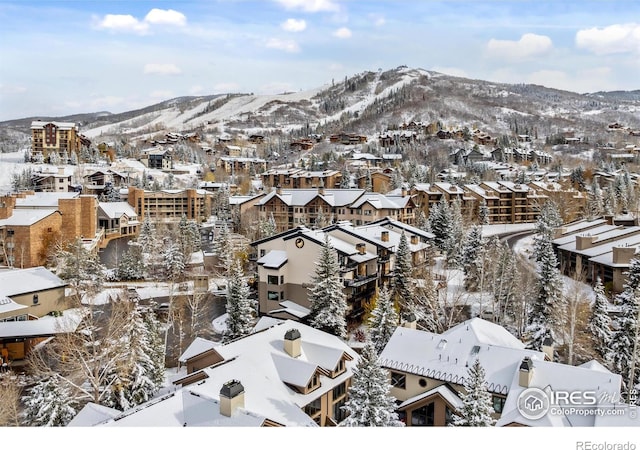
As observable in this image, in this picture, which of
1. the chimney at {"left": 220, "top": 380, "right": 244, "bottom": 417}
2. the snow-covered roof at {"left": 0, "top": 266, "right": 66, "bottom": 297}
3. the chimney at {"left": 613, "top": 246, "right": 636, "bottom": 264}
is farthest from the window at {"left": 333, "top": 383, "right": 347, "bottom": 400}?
the chimney at {"left": 613, "top": 246, "right": 636, "bottom": 264}

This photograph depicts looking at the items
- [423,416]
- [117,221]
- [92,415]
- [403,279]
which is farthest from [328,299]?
[117,221]

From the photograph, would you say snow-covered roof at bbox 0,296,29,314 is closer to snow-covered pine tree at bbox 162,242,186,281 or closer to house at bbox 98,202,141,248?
snow-covered pine tree at bbox 162,242,186,281

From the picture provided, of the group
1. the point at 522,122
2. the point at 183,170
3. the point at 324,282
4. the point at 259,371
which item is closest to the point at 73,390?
the point at 259,371

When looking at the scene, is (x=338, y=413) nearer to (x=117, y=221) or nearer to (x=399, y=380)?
(x=399, y=380)

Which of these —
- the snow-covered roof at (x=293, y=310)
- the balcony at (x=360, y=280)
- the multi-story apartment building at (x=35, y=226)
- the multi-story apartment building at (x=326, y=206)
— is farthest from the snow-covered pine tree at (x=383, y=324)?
the multi-story apartment building at (x=326, y=206)
